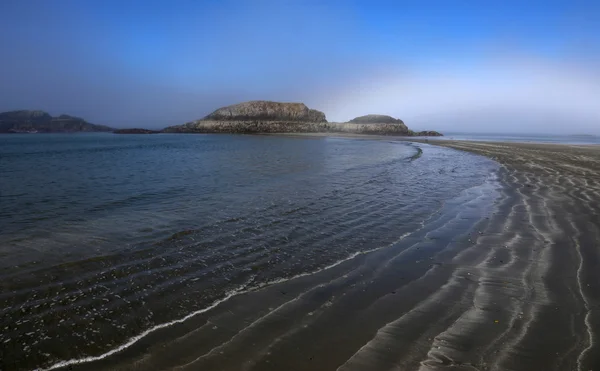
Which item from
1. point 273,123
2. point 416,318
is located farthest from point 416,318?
point 273,123

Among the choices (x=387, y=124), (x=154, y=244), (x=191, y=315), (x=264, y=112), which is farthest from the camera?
(x=264, y=112)

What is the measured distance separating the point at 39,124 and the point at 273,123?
10622cm

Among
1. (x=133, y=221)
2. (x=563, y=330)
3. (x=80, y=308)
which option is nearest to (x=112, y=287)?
(x=80, y=308)

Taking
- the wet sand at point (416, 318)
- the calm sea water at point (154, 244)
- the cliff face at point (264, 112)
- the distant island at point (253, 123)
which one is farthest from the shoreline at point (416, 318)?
the cliff face at point (264, 112)

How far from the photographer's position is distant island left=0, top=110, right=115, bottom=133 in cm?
13300

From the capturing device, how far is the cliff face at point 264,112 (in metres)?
137

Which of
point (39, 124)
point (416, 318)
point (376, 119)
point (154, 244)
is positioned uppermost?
point (376, 119)

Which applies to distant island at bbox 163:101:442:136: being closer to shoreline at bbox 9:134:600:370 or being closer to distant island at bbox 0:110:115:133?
distant island at bbox 0:110:115:133

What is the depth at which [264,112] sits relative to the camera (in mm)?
138250

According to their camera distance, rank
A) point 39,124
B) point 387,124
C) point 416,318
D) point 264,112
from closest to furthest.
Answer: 1. point 416,318
2. point 387,124
3. point 264,112
4. point 39,124

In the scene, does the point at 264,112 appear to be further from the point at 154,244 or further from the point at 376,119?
the point at 154,244

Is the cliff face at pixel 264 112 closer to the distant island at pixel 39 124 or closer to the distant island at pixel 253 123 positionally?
the distant island at pixel 253 123

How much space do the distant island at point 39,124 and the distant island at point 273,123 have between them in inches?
2140

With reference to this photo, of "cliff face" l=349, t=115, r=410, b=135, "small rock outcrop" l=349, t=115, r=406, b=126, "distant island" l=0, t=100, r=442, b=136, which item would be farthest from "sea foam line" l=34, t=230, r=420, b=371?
"small rock outcrop" l=349, t=115, r=406, b=126
